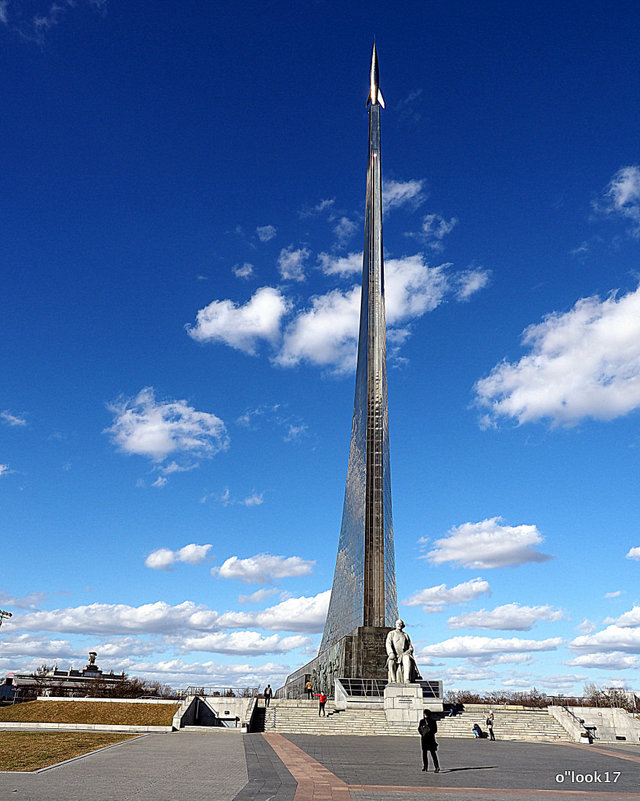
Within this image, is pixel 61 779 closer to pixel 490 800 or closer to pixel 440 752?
pixel 490 800

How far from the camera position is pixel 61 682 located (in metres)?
43.9

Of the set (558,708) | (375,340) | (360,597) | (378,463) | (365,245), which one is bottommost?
(558,708)

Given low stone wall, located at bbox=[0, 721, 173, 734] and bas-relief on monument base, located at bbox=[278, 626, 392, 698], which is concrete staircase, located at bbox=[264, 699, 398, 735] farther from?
bas-relief on monument base, located at bbox=[278, 626, 392, 698]

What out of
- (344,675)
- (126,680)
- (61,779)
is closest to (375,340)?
(344,675)

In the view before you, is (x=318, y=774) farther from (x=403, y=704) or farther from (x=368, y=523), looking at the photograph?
(x=368, y=523)

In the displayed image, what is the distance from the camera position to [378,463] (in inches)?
1421

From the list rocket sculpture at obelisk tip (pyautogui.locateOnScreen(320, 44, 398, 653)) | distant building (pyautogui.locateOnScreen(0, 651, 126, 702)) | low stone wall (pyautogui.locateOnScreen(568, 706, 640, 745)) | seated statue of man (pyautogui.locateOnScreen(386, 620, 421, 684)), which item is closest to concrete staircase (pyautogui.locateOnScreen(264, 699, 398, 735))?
seated statue of man (pyautogui.locateOnScreen(386, 620, 421, 684))

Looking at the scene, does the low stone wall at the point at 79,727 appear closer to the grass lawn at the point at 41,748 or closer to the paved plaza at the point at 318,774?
the grass lawn at the point at 41,748

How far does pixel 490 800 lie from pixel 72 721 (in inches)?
815

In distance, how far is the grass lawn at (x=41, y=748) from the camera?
36.9 ft

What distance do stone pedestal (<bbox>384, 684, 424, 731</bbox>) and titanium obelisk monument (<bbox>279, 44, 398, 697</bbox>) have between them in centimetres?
634

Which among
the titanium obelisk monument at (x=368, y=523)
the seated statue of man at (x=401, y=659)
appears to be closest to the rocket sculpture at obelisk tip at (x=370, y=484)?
the titanium obelisk monument at (x=368, y=523)

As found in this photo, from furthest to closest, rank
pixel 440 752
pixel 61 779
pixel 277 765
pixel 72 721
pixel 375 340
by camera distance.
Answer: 1. pixel 375 340
2. pixel 72 721
3. pixel 440 752
4. pixel 277 765
5. pixel 61 779

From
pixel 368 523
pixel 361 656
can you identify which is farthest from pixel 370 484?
pixel 361 656
